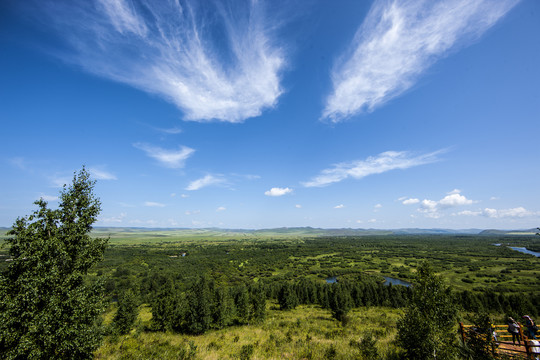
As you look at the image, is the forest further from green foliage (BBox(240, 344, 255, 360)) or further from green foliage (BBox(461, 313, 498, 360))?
green foliage (BBox(461, 313, 498, 360))

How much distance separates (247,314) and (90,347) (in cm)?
3742

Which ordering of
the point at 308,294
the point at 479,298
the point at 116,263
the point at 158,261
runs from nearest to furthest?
the point at 479,298 → the point at 308,294 → the point at 116,263 → the point at 158,261

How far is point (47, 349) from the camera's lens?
39.9ft

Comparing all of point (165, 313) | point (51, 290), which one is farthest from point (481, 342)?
point (165, 313)

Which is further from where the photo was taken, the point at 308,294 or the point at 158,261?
the point at 158,261

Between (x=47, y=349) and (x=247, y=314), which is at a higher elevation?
(x=47, y=349)

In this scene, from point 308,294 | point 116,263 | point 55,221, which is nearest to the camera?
point 55,221

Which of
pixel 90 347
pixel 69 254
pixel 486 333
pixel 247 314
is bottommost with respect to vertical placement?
pixel 247 314

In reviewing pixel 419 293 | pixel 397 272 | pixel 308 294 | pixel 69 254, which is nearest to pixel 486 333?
pixel 419 293

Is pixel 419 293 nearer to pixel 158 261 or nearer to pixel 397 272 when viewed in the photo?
pixel 397 272

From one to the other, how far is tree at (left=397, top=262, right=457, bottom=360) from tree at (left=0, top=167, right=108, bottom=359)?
19.6 meters

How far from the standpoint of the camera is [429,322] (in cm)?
1212

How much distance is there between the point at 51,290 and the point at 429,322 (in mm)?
22527

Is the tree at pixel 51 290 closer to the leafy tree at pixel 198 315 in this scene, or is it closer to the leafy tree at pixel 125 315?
the leafy tree at pixel 198 315
